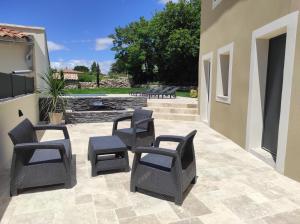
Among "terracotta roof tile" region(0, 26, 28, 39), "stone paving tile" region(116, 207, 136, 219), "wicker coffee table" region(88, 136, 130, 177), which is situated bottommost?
"stone paving tile" region(116, 207, 136, 219)

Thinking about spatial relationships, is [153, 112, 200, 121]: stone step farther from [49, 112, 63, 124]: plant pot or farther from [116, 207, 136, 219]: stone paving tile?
[116, 207, 136, 219]: stone paving tile

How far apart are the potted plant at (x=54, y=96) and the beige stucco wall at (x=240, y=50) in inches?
216

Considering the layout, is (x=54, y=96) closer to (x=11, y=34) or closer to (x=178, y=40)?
(x=11, y=34)

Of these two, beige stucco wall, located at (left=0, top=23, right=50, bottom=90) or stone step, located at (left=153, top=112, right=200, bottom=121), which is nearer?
beige stucco wall, located at (left=0, top=23, right=50, bottom=90)

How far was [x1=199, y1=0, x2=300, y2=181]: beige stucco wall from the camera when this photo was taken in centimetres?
404

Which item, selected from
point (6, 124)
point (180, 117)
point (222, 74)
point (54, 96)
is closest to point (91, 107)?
point (54, 96)

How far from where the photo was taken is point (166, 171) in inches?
127

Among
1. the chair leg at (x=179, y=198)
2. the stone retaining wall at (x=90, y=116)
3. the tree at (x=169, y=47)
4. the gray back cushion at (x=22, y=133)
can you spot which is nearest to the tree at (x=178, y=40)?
the tree at (x=169, y=47)

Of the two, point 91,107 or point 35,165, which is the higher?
point 91,107

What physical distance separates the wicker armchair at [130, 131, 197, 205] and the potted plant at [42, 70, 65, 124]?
5.91 meters

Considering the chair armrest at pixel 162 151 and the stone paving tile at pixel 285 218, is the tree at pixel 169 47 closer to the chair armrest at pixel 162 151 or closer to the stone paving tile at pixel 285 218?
the chair armrest at pixel 162 151

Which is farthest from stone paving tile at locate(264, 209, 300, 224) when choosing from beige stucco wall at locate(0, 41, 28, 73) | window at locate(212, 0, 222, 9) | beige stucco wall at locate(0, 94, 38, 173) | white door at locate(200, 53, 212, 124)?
beige stucco wall at locate(0, 41, 28, 73)

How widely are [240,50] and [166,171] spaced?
4.39 meters

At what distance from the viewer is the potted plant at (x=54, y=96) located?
8461 mm
